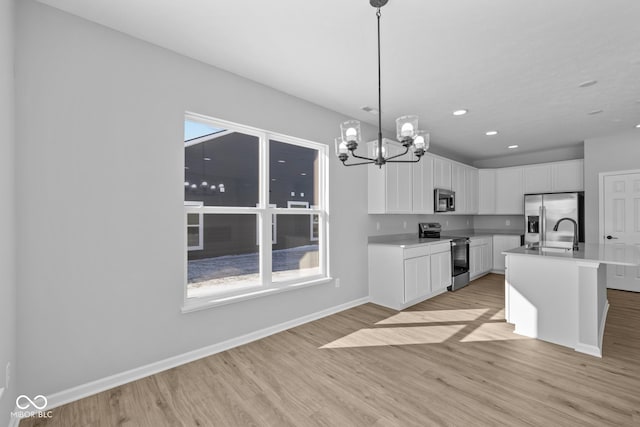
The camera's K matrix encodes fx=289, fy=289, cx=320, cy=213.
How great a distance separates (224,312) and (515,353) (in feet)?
9.15

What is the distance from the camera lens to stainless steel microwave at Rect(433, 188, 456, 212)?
5.20m

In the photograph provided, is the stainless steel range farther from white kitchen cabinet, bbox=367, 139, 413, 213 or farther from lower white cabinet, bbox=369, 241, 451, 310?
white kitchen cabinet, bbox=367, 139, 413, 213

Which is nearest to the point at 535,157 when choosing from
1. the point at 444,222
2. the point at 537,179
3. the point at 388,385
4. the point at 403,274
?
the point at 537,179

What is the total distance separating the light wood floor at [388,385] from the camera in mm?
1859

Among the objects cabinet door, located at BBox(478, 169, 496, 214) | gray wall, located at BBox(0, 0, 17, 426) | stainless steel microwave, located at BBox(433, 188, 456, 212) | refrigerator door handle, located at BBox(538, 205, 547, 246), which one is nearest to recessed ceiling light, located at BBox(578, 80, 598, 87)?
stainless steel microwave, located at BBox(433, 188, 456, 212)

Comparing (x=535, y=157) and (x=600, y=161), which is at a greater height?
(x=535, y=157)

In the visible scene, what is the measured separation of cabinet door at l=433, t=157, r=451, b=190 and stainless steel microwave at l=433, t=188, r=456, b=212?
0.34 ft

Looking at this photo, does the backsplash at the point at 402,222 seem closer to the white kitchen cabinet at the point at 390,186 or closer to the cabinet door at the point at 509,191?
the white kitchen cabinet at the point at 390,186

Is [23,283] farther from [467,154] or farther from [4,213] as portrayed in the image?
[467,154]

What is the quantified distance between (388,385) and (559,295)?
6.71 feet

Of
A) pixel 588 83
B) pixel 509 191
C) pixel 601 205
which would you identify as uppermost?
pixel 588 83

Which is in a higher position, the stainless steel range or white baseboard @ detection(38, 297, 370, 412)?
the stainless steel range

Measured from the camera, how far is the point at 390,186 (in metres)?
4.24

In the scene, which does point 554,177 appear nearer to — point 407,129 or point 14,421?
point 407,129
